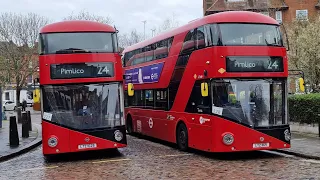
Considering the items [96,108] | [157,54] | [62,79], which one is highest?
[157,54]

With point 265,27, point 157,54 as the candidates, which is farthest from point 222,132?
point 157,54

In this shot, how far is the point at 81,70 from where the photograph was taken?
12.1 m

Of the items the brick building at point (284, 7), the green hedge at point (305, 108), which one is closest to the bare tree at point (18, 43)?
the brick building at point (284, 7)

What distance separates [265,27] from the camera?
39.2ft

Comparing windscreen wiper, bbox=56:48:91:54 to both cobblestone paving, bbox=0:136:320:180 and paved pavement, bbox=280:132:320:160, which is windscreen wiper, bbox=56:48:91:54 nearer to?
cobblestone paving, bbox=0:136:320:180

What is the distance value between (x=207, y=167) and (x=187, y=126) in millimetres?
2627

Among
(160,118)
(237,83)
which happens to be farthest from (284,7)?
(237,83)

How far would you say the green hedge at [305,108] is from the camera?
16.6m

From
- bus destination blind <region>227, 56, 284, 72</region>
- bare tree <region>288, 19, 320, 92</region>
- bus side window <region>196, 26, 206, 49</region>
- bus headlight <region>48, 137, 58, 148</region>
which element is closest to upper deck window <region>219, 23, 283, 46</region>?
bus destination blind <region>227, 56, 284, 72</region>

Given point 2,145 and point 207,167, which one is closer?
point 207,167

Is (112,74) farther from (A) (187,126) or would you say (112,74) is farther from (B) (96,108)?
(A) (187,126)

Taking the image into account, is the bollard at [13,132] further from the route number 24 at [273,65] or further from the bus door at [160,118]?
the route number 24 at [273,65]

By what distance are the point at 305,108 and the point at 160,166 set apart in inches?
339

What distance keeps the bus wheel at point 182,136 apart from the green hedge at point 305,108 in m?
5.98
